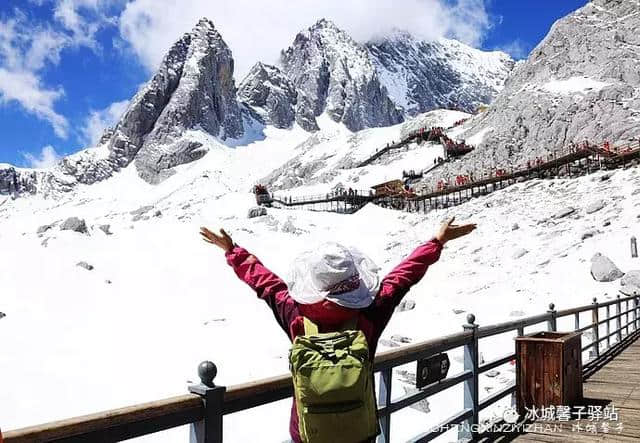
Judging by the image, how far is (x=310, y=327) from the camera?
2639 mm

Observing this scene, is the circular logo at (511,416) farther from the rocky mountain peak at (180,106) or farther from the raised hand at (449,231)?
the rocky mountain peak at (180,106)

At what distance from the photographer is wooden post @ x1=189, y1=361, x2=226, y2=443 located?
8.20 feet

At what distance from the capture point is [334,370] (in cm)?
237

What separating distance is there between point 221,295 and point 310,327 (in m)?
22.5

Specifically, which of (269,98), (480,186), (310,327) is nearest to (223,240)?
(310,327)

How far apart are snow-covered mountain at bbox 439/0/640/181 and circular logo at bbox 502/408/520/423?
1513 inches

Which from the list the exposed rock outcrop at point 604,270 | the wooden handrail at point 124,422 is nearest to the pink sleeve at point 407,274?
the wooden handrail at point 124,422

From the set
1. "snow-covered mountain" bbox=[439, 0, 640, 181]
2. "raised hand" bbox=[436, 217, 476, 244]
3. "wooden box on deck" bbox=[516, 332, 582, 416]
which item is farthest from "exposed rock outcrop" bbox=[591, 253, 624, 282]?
"snow-covered mountain" bbox=[439, 0, 640, 181]

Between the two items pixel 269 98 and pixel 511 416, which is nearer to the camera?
pixel 511 416

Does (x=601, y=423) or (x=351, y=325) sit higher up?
(x=351, y=325)

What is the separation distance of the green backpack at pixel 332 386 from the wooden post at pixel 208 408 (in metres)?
0.36

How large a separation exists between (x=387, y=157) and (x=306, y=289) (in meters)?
67.3

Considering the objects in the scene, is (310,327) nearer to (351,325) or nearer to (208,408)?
(351,325)

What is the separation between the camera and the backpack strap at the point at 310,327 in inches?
103
